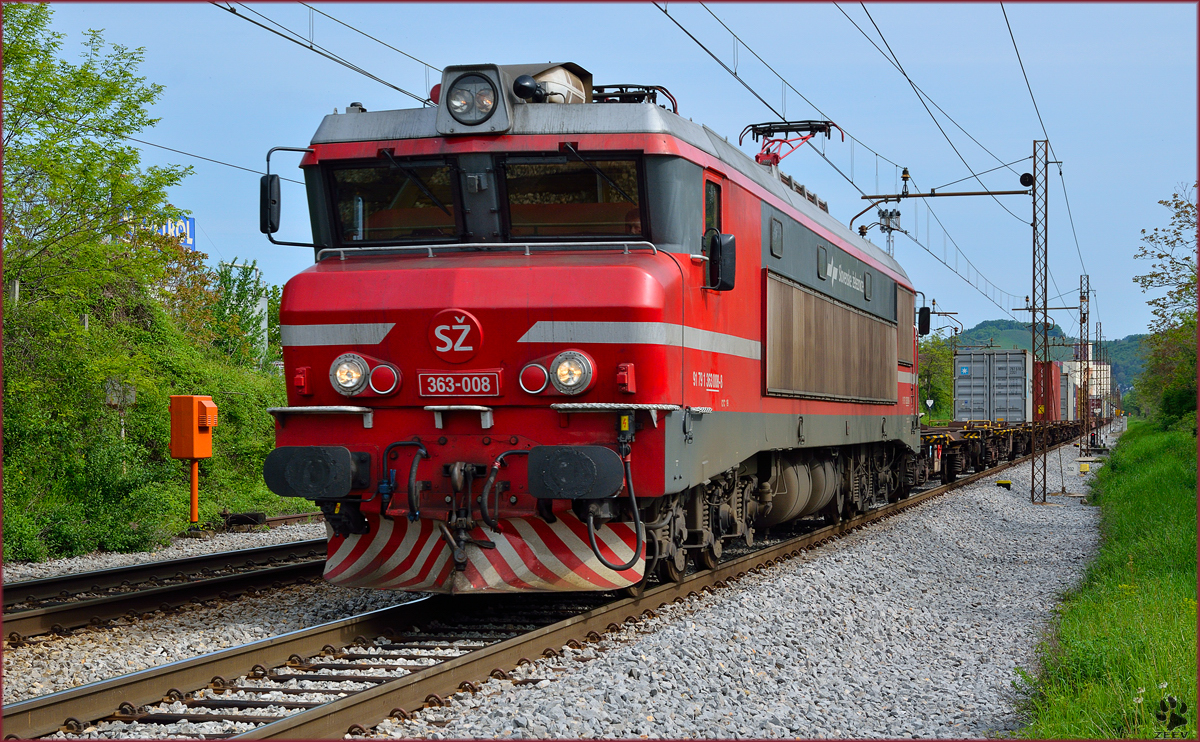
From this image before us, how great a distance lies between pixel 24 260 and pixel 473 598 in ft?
25.9

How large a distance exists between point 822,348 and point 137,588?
25.4 ft

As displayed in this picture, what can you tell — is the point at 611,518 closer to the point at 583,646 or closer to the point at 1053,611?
the point at 583,646

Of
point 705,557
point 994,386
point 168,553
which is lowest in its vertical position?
point 168,553

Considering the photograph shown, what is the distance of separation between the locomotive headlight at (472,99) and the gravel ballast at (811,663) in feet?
13.4

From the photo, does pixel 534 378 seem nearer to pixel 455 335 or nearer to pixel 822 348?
pixel 455 335

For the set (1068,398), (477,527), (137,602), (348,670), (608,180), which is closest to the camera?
(348,670)

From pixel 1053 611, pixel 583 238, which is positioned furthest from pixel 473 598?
pixel 1053 611

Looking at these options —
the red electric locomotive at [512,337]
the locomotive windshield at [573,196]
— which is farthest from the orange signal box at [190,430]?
the locomotive windshield at [573,196]

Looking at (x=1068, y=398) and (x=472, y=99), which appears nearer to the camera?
(x=472, y=99)

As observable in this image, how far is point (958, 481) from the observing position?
26.5 m

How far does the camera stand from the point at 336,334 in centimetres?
803

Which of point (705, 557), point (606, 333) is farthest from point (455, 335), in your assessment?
point (705, 557)

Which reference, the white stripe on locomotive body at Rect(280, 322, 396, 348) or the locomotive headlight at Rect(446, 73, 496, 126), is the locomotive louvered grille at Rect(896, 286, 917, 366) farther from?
the white stripe on locomotive body at Rect(280, 322, 396, 348)

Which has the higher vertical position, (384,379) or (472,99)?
(472,99)
